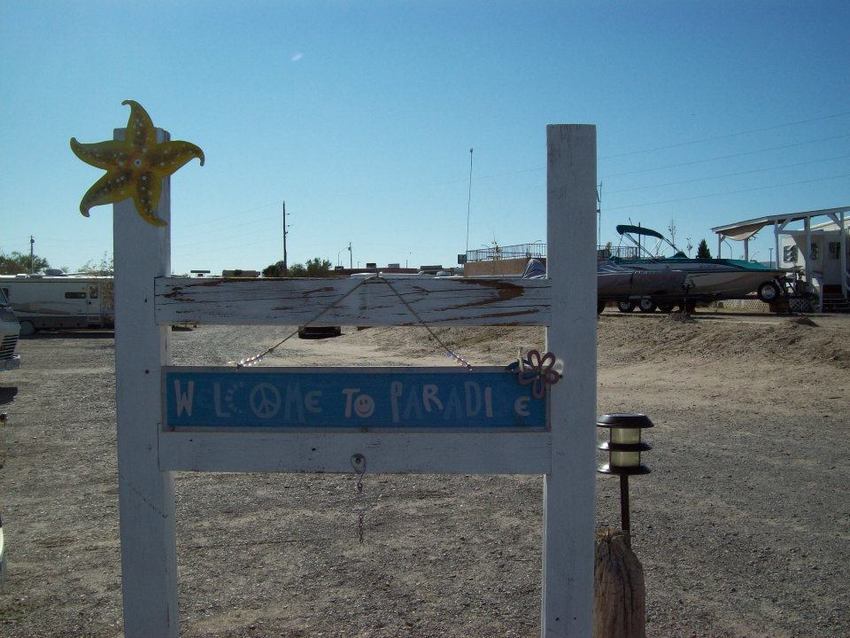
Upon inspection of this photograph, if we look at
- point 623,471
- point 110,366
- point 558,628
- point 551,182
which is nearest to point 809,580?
point 623,471

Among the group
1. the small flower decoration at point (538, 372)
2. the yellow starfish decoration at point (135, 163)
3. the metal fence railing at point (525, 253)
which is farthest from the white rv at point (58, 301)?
the small flower decoration at point (538, 372)

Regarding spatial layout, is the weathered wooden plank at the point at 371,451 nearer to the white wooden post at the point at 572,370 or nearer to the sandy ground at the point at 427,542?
the white wooden post at the point at 572,370

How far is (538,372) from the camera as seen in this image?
9.51 feet

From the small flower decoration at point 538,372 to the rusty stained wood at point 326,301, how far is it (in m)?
0.21

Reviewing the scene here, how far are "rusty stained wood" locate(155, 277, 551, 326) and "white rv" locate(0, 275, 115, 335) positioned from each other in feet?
113

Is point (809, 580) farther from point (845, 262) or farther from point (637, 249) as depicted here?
point (637, 249)

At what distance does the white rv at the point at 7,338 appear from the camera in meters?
16.2

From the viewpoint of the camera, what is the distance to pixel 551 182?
9.55ft

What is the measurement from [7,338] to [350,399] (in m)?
15.6

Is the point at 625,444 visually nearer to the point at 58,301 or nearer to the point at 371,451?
the point at 371,451

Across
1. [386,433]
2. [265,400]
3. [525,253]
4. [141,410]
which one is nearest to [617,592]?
[386,433]

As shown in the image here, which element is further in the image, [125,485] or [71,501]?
[71,501]

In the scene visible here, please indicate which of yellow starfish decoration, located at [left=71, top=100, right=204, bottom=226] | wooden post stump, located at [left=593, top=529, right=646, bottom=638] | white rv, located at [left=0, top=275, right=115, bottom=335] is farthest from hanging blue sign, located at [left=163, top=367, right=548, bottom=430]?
white rv, located at [left=0, top=275, right=115, bottom=335]

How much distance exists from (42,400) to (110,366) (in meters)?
6.79
